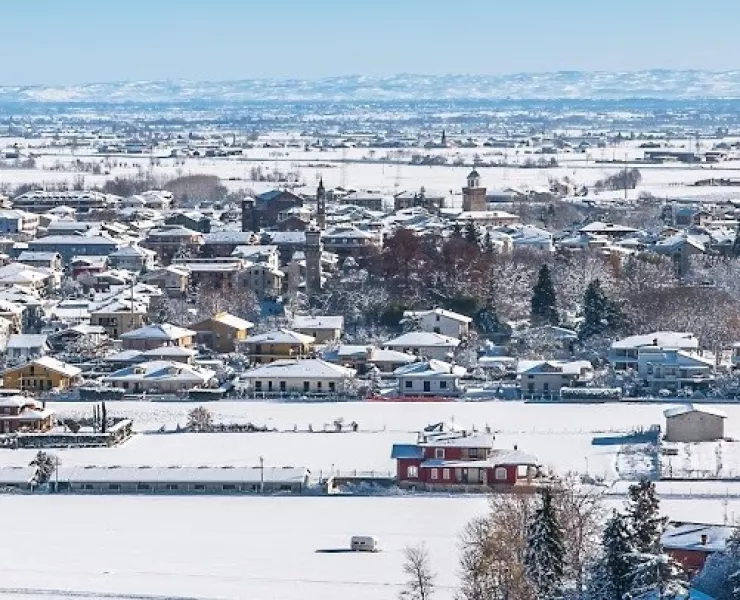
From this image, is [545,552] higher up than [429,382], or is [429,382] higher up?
[545,552]

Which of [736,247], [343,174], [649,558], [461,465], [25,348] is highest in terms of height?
[649,558]

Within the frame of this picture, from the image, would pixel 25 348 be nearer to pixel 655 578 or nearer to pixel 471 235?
pixel 471 235

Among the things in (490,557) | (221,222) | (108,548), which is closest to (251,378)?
(108,548)

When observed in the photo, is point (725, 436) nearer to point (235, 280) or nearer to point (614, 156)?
point (235, 280)

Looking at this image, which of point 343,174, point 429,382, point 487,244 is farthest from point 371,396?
point 343,174

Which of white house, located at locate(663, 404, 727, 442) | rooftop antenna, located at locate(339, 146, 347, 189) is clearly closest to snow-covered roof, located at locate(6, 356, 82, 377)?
white house, located at locate(663, 404, 727, 442)

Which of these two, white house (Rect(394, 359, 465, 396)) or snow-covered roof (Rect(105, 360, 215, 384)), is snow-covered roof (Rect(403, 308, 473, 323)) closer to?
white house (Rect(394, 359, 465, 396))
